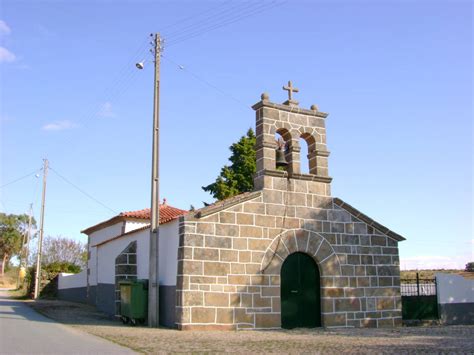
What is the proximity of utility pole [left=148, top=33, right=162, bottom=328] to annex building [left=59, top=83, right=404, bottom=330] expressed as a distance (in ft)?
0.80

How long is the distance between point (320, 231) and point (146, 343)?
6124mm

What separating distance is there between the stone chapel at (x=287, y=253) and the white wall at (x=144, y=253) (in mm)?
877

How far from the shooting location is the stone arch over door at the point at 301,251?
13.1 m

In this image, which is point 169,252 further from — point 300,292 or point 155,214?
point 300,292

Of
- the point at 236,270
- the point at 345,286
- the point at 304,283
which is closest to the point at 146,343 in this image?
the point at 236,270

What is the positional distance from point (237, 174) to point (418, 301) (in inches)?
528

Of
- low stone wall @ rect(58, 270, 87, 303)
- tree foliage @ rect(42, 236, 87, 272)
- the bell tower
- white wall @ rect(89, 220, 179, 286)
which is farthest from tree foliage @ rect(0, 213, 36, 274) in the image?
the bell tower

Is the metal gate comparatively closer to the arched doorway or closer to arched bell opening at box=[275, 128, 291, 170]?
the arched doorway

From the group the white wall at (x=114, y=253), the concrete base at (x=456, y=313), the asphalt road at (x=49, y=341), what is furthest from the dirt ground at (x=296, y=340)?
the white wall at (x=114, y=253)

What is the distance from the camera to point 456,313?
51.5 feet

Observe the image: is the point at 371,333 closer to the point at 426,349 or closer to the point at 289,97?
the point at 426,349

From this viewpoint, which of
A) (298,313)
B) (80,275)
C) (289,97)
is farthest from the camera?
(80,275)

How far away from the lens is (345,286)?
45.8ft

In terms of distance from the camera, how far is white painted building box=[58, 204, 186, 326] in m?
13.3
